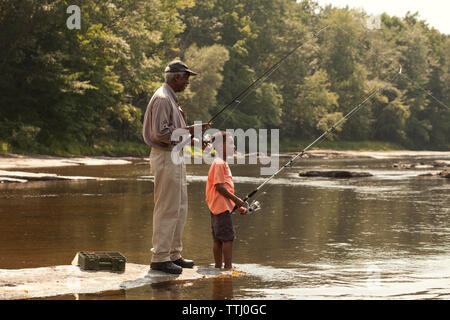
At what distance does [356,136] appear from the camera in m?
70.5

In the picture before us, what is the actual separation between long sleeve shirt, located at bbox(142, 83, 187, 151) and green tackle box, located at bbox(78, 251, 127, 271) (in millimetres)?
1030

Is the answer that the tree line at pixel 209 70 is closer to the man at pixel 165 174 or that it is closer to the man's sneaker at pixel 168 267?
the man at pixel 165 174

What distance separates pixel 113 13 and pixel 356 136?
38.1m

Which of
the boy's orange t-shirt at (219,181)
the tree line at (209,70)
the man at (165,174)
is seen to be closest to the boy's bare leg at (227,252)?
the boy's orange t-shirt at (219,181)

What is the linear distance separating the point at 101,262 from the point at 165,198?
767 mm

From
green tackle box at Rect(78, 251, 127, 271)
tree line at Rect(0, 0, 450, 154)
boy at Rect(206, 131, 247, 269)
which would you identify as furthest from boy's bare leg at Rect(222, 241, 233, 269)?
tree line at Rect(0, 0, 450, 154)

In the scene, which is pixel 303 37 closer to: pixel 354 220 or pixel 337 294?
pixel 354 220

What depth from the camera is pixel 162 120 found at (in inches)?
243

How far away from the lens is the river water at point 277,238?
6008mm

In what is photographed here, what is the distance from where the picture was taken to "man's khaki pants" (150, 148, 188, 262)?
20.5 feet

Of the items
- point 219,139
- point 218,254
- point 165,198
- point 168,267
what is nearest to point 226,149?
point 219,139

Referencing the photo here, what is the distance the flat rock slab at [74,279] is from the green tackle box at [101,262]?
0.20ft

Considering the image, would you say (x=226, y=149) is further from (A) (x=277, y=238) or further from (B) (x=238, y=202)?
(A) (x=277, y=238)

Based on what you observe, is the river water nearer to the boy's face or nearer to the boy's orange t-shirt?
the boy's orange t-shirt
